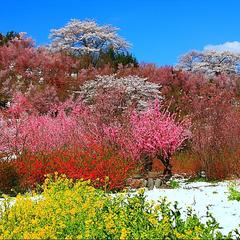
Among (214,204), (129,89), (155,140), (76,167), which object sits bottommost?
(214,204)

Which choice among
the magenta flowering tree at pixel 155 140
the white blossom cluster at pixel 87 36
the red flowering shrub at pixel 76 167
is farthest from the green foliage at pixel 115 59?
the red flowering shrub at pixel 76 167

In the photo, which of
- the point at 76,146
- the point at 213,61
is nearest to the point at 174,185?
the point at 76,146

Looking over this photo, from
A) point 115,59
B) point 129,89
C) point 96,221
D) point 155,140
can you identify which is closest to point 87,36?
point 115,59

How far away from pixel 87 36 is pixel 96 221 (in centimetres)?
4087

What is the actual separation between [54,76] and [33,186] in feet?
66.8

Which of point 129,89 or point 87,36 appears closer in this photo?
point 129,89

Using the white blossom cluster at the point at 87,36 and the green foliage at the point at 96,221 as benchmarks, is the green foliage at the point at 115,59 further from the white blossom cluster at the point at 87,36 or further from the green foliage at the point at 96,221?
the green foliage at the point at 96,221

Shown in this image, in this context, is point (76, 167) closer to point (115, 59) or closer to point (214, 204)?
point (214, 204)

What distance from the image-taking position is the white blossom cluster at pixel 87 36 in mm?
45469

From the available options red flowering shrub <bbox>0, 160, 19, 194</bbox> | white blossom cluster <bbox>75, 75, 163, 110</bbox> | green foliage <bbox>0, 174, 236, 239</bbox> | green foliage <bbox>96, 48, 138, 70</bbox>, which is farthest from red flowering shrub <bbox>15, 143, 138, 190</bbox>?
green foliage <bbox>96, 48, 138, 70</bbox>

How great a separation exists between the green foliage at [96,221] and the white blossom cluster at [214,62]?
46.7 m

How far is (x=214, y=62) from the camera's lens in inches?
2093

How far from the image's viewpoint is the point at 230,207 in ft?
26.7

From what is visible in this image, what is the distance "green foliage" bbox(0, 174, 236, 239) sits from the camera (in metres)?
4.53
